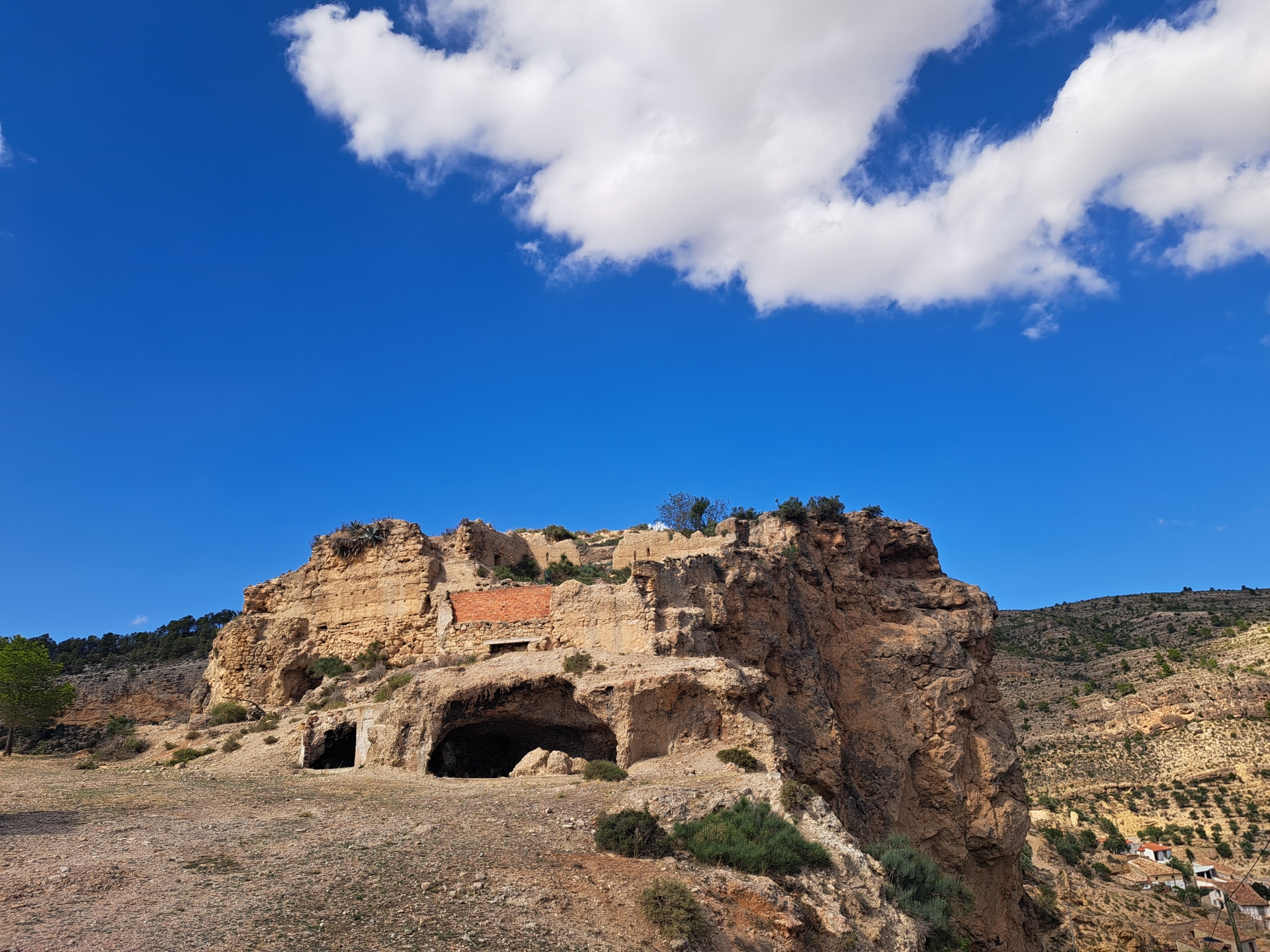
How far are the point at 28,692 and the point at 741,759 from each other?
2149 cm

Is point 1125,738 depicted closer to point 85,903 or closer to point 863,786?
point 863,786

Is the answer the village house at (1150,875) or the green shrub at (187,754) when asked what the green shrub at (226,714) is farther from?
the village house at (1150,875)

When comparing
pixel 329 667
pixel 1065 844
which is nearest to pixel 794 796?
pixel 329 667

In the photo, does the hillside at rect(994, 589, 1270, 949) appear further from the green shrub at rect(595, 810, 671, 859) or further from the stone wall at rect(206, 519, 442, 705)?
the green shrub at rect(595, 810, 671, 859)

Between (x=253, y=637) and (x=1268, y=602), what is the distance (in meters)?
74.0

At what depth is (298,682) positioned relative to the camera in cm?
2778

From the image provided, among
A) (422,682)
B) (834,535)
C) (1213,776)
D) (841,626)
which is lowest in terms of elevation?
(1213,776)

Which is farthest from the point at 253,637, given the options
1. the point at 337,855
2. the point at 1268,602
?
the point at 1268,602

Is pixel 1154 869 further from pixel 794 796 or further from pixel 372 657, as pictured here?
pixel 372 657

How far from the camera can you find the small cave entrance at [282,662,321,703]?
2738 centimetres

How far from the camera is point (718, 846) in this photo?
506 inches

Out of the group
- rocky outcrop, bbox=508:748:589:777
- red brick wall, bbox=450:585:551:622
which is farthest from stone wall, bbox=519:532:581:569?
rocky outcrop, bbox=508:748:589:777

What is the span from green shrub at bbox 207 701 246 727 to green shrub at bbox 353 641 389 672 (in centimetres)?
340

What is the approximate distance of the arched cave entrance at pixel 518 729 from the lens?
19.8 metres
